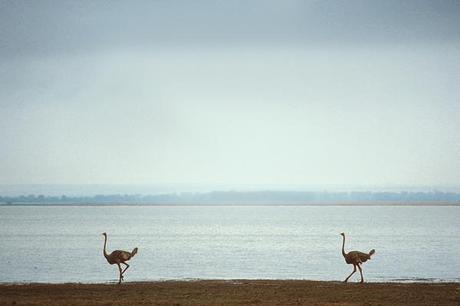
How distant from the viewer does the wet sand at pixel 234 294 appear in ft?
86.5

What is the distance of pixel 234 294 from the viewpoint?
28859mm

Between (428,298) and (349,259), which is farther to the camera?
(349,259)

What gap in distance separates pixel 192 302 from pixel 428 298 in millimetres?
8171

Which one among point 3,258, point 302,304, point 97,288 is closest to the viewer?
point 302,304

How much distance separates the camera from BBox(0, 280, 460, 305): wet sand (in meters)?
26.4

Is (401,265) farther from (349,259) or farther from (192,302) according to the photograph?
(192,302)

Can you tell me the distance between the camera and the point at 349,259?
35062mm

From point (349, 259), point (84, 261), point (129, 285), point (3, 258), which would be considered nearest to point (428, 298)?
point (349, 259)

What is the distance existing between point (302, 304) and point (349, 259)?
9800 mm

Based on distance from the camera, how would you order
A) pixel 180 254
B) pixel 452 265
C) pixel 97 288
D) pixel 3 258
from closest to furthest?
pixel 97 288 → pixel 452 265 → pixel 3 258 → pixel 180 254

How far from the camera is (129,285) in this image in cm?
3300

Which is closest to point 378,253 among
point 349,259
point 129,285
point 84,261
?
point 84,261

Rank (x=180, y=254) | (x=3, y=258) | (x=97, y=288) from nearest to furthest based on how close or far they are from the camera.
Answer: (x=97, y=288) < (x=3, y=258) < (x=180, y=254)

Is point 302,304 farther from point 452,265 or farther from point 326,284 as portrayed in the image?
point 452,265
